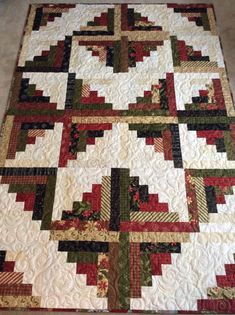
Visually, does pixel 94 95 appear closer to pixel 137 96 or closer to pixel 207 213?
pixel 137 96

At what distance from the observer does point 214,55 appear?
194 cm

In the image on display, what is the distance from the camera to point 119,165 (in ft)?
5.19

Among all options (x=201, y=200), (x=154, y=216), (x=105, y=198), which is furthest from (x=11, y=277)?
(x=201, y=200)

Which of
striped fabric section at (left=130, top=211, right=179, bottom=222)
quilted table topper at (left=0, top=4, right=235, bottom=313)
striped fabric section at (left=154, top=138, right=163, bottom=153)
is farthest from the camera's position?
striped fabric section at (left=154, top=138, right=163, bottom=153)

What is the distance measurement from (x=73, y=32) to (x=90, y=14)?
0.18 meters

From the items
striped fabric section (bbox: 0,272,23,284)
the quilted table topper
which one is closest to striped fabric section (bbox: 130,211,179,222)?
the quilted table topper

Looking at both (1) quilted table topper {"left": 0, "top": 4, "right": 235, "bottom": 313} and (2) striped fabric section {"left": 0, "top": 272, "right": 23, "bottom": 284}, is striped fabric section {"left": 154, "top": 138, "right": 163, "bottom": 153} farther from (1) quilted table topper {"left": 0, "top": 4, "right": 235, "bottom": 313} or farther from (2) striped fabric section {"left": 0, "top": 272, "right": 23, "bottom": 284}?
(2) striped fabric section {"left": 0, "top": 272, "right": 23, "bottom": 284}

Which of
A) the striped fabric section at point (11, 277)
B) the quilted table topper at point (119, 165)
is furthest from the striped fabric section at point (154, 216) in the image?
the striped fabric section at point (11, 277)

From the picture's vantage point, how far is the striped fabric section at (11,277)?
1.32m

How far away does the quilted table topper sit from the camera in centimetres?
132

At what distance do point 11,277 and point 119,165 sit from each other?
0.60m

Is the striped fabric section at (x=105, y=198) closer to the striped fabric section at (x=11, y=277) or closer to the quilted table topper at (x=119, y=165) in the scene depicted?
the quilted table topper at (x=119, y=165)

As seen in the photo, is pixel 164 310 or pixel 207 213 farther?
pixel 207 213

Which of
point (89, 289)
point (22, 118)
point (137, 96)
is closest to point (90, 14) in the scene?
point (137, 96)
